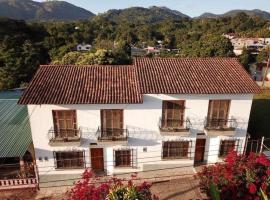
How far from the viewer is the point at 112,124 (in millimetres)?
21172

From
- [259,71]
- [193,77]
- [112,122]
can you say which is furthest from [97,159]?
[259,71]

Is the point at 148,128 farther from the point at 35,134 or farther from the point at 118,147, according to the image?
the point at 35,134

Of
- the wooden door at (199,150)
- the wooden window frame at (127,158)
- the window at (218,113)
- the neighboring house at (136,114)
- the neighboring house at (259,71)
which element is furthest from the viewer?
the neighboring house at (259,71)

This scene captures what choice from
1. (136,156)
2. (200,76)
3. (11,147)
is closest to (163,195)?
(136,156)

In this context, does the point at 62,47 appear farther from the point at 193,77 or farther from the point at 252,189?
the point at 252,189

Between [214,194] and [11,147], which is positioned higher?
[214,194]

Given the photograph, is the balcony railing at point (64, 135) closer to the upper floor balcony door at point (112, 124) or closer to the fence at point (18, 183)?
the upper floor balcony door at point (112, 124)

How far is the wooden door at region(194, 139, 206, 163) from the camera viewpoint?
23.1 metres

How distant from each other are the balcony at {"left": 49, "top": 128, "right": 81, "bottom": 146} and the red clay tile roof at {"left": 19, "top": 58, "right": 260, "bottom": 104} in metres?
2.53

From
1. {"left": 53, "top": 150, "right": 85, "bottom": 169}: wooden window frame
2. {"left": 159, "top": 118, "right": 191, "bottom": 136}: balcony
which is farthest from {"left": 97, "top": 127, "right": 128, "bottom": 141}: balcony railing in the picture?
{"left": 159, "top": 118, "right": 191, "bottom": 136}: balcony

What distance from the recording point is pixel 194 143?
2272 centimetres

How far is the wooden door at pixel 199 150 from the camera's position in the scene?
75.9ft

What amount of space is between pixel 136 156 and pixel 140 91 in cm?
552

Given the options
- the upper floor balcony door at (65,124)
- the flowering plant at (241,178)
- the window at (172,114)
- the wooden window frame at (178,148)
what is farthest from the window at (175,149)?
the flowering plant at (241,178)
